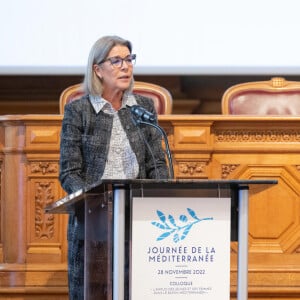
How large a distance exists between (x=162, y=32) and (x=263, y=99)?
1.05 metres

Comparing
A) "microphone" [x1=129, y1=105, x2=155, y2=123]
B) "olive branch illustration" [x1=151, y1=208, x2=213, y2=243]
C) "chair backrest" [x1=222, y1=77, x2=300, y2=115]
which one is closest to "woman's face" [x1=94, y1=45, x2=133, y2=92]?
"microphone" [x1=129, y1=105, x2=155, y2=123]

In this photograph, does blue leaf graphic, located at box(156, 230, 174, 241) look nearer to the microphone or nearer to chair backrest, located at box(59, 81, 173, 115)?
the microphone

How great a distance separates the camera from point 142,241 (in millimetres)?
2412

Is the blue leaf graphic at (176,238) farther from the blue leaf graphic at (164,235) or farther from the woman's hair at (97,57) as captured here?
the woman's hair at (97,57)

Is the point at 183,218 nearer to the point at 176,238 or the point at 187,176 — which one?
the point at 176,238

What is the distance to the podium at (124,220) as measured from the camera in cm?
239

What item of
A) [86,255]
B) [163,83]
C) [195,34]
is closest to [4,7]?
[195,34]

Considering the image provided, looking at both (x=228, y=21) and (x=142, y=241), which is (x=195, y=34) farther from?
(x=142, y=241)

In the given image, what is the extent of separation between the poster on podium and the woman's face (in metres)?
0.70

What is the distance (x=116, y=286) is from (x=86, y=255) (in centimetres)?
16

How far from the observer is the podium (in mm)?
2395

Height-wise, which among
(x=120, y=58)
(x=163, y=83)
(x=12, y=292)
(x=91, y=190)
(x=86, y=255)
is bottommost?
(x=12, y=292)

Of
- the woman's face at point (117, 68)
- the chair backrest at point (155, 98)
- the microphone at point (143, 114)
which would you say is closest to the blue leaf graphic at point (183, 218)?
the microphone at point (143, 114)

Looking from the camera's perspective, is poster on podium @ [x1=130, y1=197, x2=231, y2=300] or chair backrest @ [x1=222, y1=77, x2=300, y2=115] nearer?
poster on podium @ [x1=130, y1=197, x2=231, y2=300]
